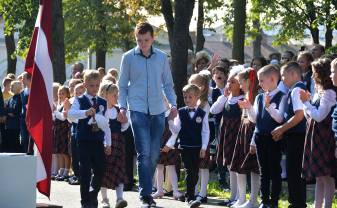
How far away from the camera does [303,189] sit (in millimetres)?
11820

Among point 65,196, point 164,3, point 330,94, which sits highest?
point 164,3

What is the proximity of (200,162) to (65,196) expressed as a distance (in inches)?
81.4

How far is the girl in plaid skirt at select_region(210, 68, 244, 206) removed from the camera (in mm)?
13516

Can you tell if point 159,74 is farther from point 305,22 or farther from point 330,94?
point 305,22

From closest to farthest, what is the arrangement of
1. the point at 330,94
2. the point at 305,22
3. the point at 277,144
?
1. the point at 330,94
2. the point at 277,144
3. the point at 305,22

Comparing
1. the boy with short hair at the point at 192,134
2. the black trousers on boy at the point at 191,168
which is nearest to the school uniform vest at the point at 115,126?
the boy with short hair at the point at 192,134

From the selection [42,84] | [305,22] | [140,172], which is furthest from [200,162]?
[305,22]

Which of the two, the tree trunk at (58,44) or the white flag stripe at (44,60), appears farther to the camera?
the tree trunk at (58,44)

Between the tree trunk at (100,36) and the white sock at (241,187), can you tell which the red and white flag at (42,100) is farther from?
the tree trunk at (100,36)

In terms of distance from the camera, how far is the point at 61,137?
18.0 metres

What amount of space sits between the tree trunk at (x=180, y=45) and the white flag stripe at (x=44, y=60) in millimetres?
6639

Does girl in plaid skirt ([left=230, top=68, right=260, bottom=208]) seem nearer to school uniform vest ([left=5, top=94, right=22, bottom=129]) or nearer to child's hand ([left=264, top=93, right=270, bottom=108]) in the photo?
child's hand ([left=264, top=93, right=270, bottom=108])

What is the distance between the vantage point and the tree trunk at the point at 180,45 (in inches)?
673

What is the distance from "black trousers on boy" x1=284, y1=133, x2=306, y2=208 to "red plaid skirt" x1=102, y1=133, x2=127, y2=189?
2.61 meters
